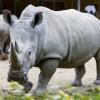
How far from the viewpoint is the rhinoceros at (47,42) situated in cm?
674

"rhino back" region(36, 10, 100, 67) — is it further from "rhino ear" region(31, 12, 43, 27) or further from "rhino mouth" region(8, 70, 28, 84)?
"rhino mouth" region(8, 70, 28, 84)

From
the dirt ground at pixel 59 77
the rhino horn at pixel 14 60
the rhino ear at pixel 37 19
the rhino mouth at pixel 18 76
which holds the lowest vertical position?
the dirt ground at pixel 59 77

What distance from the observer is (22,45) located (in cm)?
677

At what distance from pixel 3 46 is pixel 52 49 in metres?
7.34

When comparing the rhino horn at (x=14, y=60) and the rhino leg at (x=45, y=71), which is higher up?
the rhino horn at (x=14, y=60)

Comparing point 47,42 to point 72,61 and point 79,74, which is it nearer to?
point 72,61

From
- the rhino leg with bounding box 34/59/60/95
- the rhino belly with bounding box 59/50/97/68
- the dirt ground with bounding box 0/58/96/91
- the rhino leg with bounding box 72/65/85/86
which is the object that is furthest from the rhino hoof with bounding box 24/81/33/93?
the rhino leg with bounding box 72/65/85/86

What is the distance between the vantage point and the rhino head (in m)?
6.64

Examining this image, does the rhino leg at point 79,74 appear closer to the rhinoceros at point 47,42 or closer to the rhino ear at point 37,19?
the rhinoceros at point 47,42

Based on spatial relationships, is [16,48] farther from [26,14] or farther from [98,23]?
[98,23]

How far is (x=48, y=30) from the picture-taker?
293 inches

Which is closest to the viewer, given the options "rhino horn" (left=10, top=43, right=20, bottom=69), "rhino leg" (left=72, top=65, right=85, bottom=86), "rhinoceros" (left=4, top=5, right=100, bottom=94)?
"rhino horn" (left=10, top=43, right=20, bottom=69)

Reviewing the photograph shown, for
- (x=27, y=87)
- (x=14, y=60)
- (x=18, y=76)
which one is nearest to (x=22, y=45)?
(x=14, y=60)

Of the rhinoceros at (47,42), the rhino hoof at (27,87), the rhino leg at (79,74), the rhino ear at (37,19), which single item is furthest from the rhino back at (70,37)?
the rhino leg at (79,74)
